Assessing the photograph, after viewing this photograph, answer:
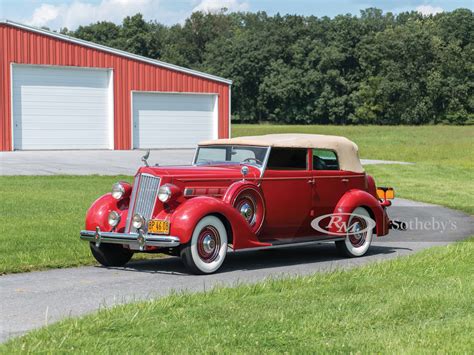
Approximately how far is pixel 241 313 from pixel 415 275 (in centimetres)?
277

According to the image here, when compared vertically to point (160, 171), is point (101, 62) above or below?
above

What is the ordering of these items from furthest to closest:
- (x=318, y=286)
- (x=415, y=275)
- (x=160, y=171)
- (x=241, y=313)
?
(x=160, y=171), (x=415, y=275), (x=318, y=286), (x=241, y=313)

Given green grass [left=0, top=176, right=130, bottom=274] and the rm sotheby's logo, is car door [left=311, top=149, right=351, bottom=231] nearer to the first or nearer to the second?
the rm sotheby's logo

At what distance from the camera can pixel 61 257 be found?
9.66m

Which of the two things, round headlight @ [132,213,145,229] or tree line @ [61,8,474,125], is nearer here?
round headlight @ [132,213,145,229]

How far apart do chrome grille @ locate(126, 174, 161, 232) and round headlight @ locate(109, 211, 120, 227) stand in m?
0.22

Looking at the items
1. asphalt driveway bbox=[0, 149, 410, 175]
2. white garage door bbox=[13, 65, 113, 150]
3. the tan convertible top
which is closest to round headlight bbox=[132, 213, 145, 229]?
the tan convertible top

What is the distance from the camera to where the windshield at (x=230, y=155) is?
997cm

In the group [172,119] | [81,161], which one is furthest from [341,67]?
[81,161]

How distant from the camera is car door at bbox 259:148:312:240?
971cm

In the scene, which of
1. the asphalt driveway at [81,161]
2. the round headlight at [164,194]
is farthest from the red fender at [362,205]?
the asphalt driveway at [81,161]

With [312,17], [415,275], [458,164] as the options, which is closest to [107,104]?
[458,164]

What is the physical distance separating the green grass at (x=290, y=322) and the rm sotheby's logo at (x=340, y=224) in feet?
8.42

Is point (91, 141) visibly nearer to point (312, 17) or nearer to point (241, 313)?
point (241, 313)
